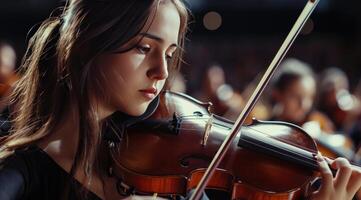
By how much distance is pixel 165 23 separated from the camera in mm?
1000

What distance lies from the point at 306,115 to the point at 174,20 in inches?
79.4

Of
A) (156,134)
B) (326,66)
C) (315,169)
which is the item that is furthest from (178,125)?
(326,66)

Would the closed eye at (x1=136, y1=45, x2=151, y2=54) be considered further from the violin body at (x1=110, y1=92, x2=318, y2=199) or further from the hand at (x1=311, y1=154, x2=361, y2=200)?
the hand at (x1=311, y1=154, x2=361, y2=200)

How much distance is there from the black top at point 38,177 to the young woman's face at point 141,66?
0.15 meters

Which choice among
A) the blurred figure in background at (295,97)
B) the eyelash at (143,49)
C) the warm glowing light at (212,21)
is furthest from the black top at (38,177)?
the warm glowing light at (212,21)

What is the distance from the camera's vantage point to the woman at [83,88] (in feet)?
3.19

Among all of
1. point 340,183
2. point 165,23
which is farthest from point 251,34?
point 165,23

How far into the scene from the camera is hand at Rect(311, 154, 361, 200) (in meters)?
1.13

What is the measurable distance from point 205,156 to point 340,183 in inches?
10.7

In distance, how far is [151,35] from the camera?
0.98 metres

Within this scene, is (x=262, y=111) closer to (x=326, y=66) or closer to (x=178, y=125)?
(x=178, y=125)

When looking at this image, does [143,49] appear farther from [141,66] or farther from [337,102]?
[337,102]

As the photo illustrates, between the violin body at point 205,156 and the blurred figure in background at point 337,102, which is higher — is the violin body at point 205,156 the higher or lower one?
the higher one

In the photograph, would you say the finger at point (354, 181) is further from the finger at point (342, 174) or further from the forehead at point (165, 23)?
the forehead at point (165, 23)
